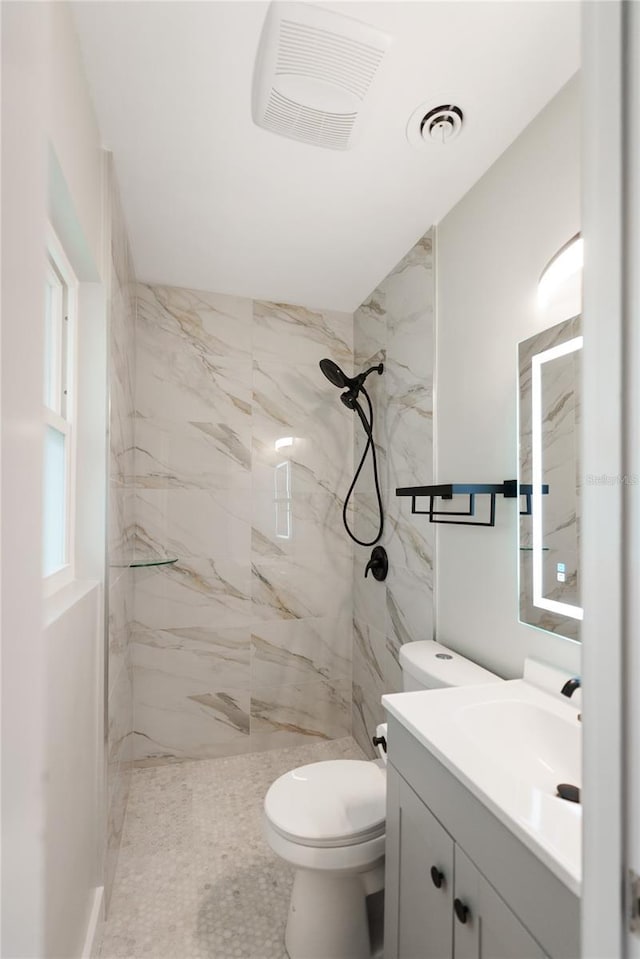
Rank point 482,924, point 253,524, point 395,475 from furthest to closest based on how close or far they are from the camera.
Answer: point 253,524, point 395,475, point 482,924

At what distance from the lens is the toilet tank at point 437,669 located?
1.42 m

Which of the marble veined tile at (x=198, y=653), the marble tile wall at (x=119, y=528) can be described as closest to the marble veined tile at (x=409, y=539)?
the marble veined tile at (x=198, y=653)

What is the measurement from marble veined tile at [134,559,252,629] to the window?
0.99 meters

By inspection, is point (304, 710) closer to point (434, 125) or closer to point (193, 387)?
point (193, 387)

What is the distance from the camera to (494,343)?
1.53 meters

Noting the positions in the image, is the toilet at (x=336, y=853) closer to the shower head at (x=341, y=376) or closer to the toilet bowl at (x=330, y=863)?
the toilet bowl at (x=330, y=863)

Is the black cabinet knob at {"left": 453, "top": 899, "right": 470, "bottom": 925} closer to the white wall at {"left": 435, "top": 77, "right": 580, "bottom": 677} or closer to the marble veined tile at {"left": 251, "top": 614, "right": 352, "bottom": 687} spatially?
the white wall at {"left": 435, "top": 77, "right": 580, "bottom": 677}

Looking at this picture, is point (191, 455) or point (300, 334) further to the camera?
point (300, 334)

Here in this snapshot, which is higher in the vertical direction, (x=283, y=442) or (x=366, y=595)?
(x=283, y=442)

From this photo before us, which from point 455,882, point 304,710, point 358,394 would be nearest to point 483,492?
point 455,882

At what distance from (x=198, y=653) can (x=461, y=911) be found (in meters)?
1.75

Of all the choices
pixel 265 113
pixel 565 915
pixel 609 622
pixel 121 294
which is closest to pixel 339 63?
pixel 265 113

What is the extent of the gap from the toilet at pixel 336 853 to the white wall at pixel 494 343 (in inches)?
7.9

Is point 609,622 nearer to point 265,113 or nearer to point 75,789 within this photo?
point 75,789
